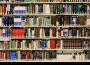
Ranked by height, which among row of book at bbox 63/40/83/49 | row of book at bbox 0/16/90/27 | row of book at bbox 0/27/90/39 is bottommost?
row of book at bbox 63/40/83/49

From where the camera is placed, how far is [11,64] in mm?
9102

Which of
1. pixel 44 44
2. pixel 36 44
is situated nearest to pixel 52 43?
pixel 44 44

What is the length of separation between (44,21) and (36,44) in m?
0.55

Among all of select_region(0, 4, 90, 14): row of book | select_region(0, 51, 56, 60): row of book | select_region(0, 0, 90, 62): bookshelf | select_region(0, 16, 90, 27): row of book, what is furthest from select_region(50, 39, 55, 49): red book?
select_region(0, 4, 90, 14): row of book

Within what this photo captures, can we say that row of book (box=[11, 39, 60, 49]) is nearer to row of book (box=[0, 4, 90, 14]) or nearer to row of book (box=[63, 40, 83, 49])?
row of book (box=[63, 40, 83, 49])

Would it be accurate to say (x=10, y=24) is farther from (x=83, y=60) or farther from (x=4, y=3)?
(x=83, y=60)

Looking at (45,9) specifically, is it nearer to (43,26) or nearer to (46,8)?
(46,8)

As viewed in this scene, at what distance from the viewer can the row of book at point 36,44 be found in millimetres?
9039

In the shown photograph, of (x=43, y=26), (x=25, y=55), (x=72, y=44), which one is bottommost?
(x=25, y=55)

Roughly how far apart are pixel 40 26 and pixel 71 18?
0.71 meters

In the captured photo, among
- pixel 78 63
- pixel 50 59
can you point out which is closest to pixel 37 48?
pixel 50 59

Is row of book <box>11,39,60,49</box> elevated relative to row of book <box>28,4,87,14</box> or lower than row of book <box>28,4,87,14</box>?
lower

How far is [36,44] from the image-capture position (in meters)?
9.06

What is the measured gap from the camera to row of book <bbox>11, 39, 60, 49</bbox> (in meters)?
9.04
